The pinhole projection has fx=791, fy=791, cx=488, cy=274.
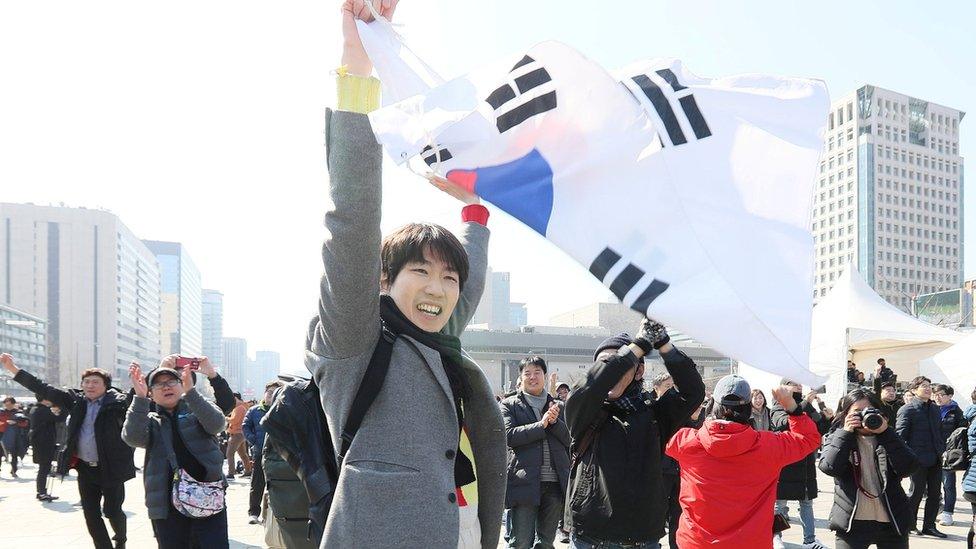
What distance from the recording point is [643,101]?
2875 mm

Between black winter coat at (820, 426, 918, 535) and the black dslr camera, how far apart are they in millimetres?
138

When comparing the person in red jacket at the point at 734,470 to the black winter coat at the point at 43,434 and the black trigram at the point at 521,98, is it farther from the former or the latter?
the black winter coat at the point at 43,434

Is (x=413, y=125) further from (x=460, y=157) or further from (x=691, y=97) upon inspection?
(x=691, y=97)

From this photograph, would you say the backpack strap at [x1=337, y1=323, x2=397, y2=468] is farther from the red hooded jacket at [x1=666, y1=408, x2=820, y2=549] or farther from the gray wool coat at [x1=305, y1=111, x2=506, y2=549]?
the red hooded jacket at [x1=666, y1=408, x2=820, y2=549]

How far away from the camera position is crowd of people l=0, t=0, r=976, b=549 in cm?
200

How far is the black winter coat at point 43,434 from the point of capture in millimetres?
14117

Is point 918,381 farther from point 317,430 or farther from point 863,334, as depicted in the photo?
point 317,430

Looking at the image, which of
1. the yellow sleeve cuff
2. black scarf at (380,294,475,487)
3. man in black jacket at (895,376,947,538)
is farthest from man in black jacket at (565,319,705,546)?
man in black jacket at (895,376,947,538)

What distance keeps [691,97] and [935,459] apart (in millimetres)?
9776

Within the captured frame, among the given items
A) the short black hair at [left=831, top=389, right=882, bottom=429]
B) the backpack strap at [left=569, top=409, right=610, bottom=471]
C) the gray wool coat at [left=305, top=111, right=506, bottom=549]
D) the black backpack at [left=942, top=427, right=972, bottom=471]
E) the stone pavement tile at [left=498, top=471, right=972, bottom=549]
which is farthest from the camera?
→ the black backpack at [left=942, top=427, right=972, bottom=471]

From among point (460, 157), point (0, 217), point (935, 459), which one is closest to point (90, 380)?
point (460, 157)

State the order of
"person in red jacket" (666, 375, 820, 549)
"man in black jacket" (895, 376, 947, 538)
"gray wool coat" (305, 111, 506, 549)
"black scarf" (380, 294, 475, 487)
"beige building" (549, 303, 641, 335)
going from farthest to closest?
"beige building" (549, 303, 641, 335) → "man in black jacket" (895, 376, 947, 538) → "person in red jacket" (666, 375, 820, 549) → "black scarf" (380, 294, 475, 487) → "gray wool coat" (305, 111, 506, 549)

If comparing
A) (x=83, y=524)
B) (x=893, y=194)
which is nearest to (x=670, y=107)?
(x=83, y=524)

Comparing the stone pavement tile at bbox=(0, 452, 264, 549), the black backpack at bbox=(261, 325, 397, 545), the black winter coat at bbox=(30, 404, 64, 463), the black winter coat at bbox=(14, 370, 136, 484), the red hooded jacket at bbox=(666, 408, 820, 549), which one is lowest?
the stone pavement tile at bbox=(0, 452, 264, 549)
